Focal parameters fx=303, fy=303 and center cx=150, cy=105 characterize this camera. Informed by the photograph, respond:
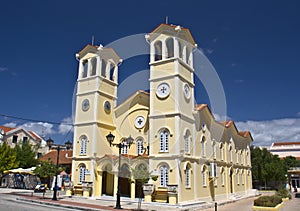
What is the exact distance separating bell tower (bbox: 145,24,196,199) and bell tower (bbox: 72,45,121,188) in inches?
241

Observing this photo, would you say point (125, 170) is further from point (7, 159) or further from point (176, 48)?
point (7, 159)

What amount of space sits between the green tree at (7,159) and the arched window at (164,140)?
25897mm

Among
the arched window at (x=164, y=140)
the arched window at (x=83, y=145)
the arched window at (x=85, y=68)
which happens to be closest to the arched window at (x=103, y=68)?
the arched window at (x=85, y=68)

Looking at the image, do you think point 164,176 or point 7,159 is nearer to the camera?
point 164,176

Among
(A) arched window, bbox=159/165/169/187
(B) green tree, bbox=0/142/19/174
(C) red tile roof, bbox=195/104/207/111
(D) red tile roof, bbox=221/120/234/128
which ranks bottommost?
(A) arched window, bbox=159/165/169/187

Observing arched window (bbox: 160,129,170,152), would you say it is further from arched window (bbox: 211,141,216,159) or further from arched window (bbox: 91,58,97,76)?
arched window (bbox: 91,58,97,76)

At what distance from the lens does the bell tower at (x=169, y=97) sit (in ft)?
74.6

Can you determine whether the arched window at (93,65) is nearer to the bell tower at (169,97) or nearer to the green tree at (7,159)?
the bell tower at (169,97)

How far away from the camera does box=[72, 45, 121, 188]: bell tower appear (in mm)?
27531

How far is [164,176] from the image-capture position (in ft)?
74.1

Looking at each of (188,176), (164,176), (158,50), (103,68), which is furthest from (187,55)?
(164,176)

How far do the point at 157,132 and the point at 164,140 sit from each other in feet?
2.88

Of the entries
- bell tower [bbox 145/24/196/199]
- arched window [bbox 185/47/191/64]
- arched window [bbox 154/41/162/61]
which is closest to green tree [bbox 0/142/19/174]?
bell tower [bbox 145/24/196/199]

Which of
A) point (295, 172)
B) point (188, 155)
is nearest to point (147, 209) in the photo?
point (188, 155)
